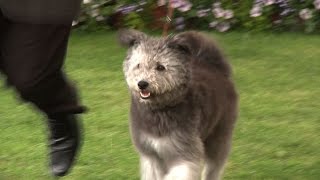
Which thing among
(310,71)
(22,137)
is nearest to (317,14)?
(310,71)

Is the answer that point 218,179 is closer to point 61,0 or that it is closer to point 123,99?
point 61,0

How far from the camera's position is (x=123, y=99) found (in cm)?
551

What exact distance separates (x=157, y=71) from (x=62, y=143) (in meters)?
0.68

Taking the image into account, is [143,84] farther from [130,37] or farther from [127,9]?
[127,9]

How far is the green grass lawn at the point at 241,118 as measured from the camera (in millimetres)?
4059

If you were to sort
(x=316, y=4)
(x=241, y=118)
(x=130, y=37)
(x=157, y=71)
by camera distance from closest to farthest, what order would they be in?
(x=157, y=71), (x=130, y=37), (x=241, y=118), (x=316, y=4)

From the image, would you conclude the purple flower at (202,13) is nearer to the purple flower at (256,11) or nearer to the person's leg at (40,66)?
the purple flower at (256,11)

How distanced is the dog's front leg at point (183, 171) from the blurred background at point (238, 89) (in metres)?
0.70

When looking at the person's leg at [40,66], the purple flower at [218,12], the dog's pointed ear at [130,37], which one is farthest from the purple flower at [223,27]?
the person's leg at [40,66]

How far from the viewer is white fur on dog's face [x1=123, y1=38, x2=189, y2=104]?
10.3ft

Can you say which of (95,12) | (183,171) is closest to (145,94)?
(183,171)

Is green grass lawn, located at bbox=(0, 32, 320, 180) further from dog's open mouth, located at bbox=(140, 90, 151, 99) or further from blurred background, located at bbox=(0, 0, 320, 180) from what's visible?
dog's open mouth, located at bbox=(140, 90, 151, 99)

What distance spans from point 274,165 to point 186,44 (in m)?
1.26

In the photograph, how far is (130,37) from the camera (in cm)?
328
